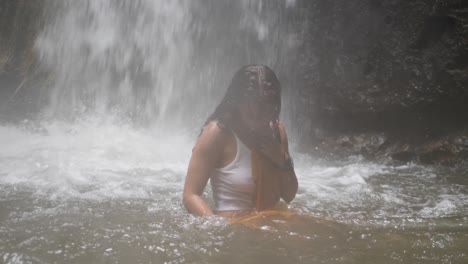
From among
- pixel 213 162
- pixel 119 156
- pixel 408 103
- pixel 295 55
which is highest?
pixel 295 55

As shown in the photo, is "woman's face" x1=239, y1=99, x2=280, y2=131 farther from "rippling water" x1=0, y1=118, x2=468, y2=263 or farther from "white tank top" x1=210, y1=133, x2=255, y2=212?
"rippling water" x1=0, y1=118, x2=468, y2=263

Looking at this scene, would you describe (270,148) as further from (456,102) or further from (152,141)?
(152,141)

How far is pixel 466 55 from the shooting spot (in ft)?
17.9

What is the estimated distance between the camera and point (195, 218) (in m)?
2.33

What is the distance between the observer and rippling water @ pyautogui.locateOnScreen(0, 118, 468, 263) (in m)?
1.97

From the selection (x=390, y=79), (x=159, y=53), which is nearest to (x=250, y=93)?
(x=390, y=79)

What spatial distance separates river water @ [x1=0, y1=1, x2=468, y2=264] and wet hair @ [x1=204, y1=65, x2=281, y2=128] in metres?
0.64

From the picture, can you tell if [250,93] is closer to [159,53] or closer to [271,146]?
[271,146]

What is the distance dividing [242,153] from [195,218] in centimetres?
47

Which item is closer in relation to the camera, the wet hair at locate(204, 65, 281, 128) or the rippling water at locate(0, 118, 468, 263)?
the rippling water at locate(0, 118, 468, 263)

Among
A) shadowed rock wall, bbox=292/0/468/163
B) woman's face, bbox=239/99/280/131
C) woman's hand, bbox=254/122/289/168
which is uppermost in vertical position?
shadowed rock wall, bbox=292/0/468/163

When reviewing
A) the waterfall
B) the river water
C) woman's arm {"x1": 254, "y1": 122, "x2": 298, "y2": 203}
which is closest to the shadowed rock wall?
the river water

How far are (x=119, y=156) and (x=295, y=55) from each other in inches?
135

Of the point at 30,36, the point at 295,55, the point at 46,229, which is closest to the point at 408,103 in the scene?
the point at 295,55
